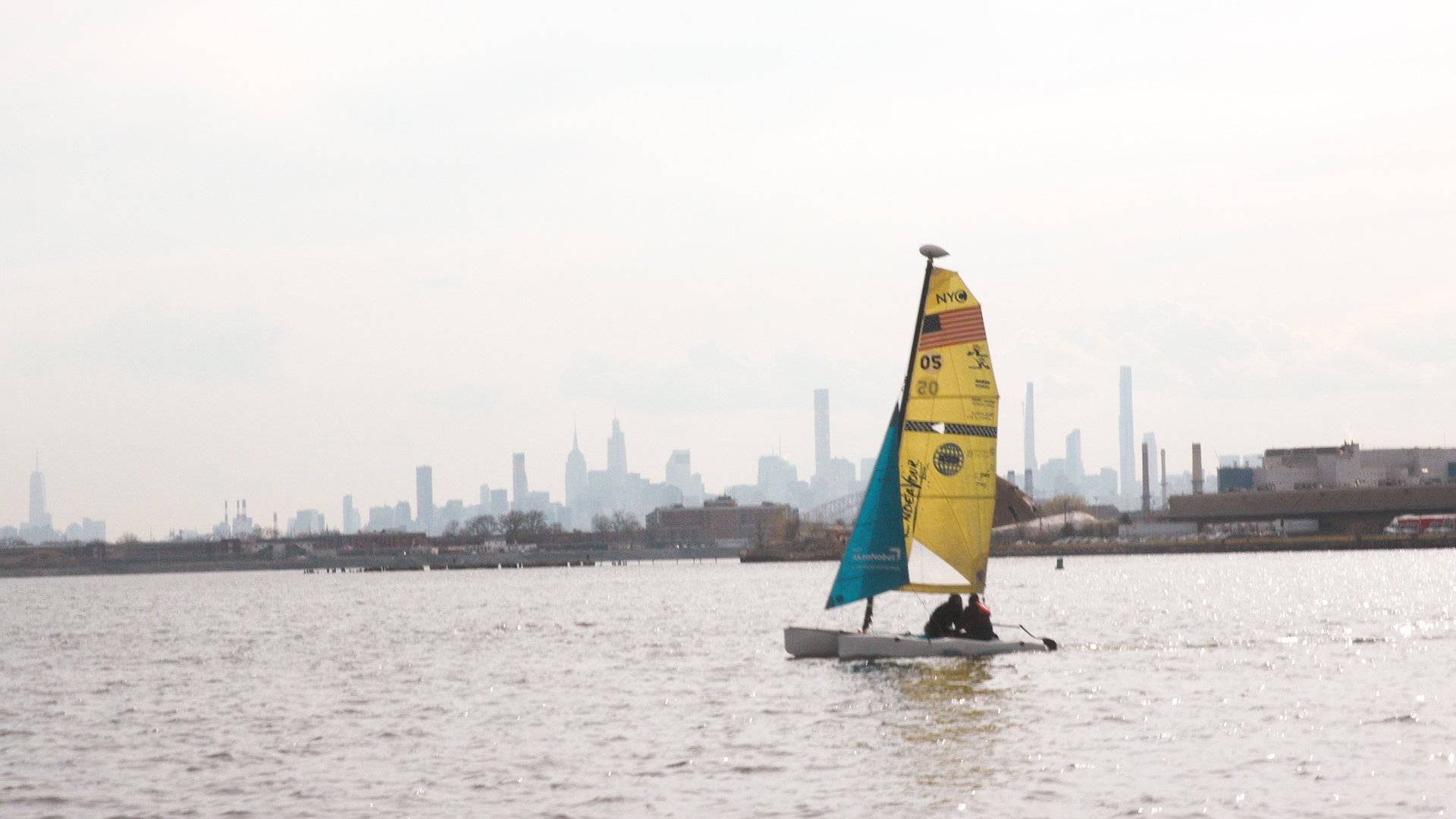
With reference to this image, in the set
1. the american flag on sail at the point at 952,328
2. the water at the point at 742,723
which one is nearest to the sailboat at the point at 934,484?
the american flag on sail at the point at 952,328

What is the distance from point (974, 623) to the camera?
156ft

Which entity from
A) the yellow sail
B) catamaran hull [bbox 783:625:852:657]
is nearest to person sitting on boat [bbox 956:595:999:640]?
the yellow sail

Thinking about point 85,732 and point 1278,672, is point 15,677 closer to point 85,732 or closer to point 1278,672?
point 85,732

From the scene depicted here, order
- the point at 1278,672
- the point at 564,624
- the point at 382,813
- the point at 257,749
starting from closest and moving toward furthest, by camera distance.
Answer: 1. the point at 382,813
2. the point at 257,749
3. the point at 1278,672
4. the point at 564,624

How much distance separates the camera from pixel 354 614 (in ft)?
336

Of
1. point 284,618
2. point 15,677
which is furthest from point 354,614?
point 15,677

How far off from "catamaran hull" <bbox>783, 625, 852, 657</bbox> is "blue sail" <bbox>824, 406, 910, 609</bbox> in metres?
1.30

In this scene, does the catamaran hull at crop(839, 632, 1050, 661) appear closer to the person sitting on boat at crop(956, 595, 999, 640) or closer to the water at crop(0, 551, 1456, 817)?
the person sitting on boat at crop(956, 595, 999, 640)

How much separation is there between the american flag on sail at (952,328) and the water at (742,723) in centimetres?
837

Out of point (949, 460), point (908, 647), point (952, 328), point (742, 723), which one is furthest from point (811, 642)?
point (742, 723)

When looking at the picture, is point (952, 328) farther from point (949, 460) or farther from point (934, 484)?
point (934, 484)

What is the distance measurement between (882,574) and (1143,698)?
9.50 m

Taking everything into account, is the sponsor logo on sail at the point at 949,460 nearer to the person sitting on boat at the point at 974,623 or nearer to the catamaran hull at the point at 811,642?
the person sitting on boat at the point at 974,623

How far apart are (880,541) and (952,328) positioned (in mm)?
5887
